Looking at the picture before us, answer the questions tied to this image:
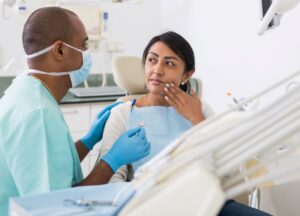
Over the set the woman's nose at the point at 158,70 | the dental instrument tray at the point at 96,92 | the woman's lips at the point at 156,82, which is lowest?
the dental instrument tray at the point at 96,92

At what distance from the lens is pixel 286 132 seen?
1.58 feet

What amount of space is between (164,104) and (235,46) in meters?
1.23

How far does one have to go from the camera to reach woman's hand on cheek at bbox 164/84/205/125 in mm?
1932

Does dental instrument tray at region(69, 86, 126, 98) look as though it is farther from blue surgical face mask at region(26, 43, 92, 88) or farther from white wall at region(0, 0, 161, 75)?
blue surgical face mask at region(26, 43, 92, 88)

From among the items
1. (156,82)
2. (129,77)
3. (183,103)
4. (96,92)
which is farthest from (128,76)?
(96,92)

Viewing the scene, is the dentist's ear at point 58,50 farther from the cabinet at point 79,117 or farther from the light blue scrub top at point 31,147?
the cabinet at point 79,117

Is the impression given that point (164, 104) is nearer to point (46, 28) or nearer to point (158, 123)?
point (158, 123)

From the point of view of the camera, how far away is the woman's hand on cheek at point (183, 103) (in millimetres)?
1932

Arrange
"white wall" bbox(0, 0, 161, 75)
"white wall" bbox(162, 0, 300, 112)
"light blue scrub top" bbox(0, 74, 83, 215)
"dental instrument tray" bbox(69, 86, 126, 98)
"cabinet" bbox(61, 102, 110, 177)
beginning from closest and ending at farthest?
"light blue scrub top" bbox(0, 74, 83, 215), "white wall" bbox(162, 0, 300, 112), "cabinet" bbox(61, 102, 110, 177), "dental instrument tray" bbox(69, 86, 126, 98), "white wall" bbox(0, 0, 161, 75)

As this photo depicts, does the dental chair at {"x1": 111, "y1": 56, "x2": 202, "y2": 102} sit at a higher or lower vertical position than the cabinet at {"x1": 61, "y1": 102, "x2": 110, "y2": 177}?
higher

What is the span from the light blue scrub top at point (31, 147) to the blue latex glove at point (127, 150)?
0.50 feet

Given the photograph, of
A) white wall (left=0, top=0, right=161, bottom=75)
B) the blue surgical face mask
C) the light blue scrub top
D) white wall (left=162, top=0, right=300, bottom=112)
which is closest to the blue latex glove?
the light blue scrub top

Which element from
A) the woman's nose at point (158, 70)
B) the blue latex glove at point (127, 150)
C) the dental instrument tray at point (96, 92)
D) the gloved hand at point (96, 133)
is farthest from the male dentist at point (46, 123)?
the dental instrument tray at point (96, 92)

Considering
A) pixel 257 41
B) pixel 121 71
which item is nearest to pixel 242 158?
pixel 121 71
